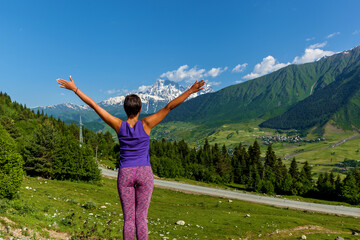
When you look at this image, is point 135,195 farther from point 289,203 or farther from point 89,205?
point 289,203

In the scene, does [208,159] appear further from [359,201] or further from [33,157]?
[33,157]

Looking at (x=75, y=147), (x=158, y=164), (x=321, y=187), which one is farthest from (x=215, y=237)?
(x=321, y=187)

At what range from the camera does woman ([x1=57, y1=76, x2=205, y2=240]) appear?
159 inches

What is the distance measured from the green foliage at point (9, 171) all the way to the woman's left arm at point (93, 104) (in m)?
16.0

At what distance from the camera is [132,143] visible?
4.07 m

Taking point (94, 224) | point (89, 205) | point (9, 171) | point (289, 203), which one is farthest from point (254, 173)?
point (9, 171)

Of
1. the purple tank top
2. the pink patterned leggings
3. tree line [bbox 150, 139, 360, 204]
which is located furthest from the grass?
tree line [bbox 150, 139, 360, 204]

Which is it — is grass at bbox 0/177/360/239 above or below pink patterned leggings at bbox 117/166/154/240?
below

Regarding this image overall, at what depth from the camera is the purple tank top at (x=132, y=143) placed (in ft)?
13.3

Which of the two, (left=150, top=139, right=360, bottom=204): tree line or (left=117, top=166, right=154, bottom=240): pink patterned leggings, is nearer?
(left=117, top=166, right=154, bottom=240): pink patterned leggings

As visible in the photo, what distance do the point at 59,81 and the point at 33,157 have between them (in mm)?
45805

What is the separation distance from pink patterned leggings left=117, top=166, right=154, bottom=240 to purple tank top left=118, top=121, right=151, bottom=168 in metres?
0.12

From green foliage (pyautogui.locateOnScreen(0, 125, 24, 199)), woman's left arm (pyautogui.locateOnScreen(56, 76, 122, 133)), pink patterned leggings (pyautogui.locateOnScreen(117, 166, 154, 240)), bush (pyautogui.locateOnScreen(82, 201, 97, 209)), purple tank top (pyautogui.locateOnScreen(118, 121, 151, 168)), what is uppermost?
woman's left arm (pyautogui.locateOnScreen(56, 76, 122, 133))

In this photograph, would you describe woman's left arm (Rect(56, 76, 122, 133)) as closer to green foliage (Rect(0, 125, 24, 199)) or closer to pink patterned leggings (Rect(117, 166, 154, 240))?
pink patterned leggings (Rect(117, 166, 154, 240))
